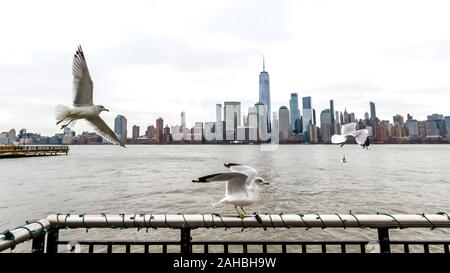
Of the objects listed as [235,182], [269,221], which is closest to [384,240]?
[269,221]

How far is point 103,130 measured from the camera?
2588mm

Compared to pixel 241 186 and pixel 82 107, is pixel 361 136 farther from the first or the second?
pixel 82 107

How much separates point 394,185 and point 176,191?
59.3ft

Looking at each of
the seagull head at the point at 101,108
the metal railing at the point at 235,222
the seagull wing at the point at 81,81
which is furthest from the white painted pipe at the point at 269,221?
Answer: the seagull wing at the point at 81,81

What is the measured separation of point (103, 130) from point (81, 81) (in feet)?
1.65

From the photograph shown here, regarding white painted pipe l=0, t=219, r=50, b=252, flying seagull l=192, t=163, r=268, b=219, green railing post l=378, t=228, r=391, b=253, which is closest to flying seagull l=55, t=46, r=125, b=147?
white painted pipe l=0, t=219, r=50, b=252

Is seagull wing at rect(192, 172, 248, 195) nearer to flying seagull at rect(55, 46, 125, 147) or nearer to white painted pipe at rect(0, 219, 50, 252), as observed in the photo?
flying seagull at rect(55, 46, 125, 147)

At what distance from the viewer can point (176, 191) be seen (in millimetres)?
19812

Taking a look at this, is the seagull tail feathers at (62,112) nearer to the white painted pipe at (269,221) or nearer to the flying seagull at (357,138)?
the white painted pipe at (269,221)

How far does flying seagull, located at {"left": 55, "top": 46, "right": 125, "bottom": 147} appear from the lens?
2352 mm

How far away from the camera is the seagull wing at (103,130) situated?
97.9 inches

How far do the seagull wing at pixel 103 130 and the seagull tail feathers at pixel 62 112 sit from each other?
0.64ft

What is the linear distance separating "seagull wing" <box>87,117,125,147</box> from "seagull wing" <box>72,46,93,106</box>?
29cm
